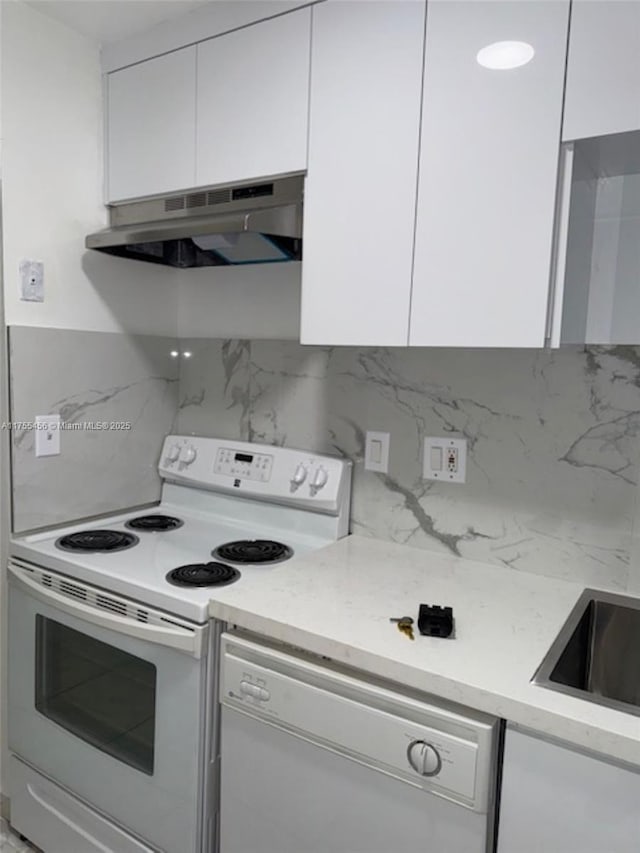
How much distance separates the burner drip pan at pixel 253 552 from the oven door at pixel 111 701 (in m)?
0.29

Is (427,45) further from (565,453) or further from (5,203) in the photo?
(5,203)

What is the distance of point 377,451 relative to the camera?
1.75 meters

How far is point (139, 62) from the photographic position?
5.70 feet

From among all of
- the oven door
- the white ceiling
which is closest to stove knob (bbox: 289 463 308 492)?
the oven door

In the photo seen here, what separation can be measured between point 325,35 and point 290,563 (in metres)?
1.30

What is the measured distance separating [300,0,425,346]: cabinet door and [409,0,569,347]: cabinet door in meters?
0.04

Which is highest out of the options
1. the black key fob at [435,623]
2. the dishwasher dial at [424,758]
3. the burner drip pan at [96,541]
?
the black key fob at [435,623]

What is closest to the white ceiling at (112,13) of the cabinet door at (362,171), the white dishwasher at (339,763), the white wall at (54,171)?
the white wall at (54,171)

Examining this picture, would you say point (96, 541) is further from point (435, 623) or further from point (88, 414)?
point (435, 623)

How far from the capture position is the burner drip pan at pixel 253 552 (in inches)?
62.1

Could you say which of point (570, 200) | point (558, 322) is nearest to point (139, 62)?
point (570, 200)

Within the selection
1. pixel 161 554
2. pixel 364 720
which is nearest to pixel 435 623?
pixel 364 720

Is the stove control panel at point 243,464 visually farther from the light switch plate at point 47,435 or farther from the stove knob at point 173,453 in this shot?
the light switch plate at point 47,435

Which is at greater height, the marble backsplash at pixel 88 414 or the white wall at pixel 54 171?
the white wall at pixel 54 171
